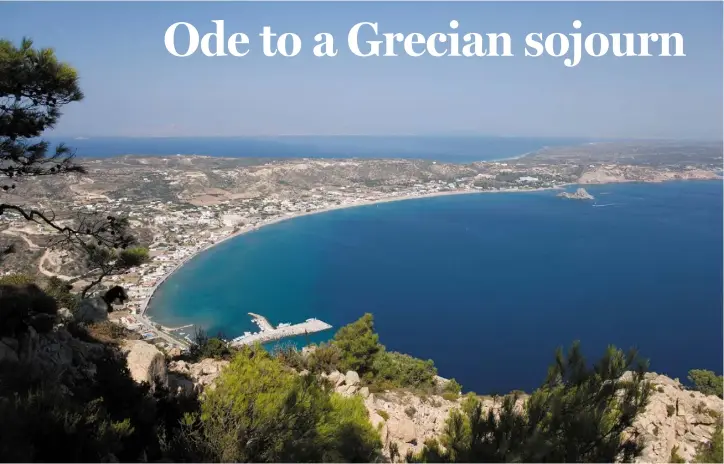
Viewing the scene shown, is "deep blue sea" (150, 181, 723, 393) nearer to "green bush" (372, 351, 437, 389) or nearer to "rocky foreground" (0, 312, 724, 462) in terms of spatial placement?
"green bush" (372, 351, 437, 389)

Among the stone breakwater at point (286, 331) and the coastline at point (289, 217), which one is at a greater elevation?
the coastline at point (289, 217)

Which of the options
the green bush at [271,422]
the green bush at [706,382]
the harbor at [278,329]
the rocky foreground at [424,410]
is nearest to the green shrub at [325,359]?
the rocky foreground at [424,410]

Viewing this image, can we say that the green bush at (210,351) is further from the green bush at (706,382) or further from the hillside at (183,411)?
the green bush at (706,382)

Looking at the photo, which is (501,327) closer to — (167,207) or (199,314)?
(199,314)

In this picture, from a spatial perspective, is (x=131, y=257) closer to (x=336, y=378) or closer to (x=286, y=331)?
(x=336, y=378)

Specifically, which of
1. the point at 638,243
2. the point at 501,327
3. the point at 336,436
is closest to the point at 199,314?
the point at 501,327

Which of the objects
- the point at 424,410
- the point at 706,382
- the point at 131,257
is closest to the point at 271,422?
the point at 131,257
